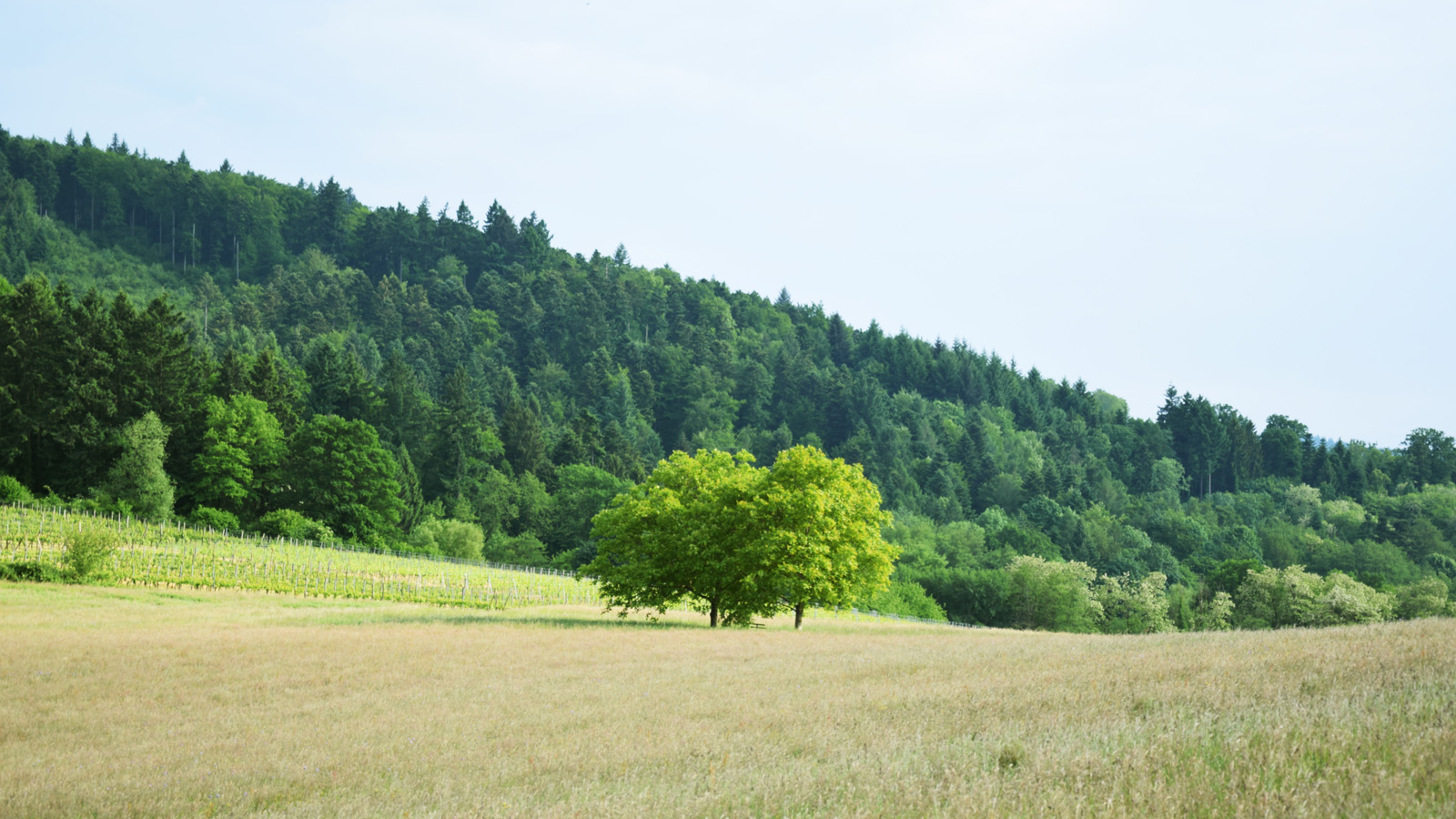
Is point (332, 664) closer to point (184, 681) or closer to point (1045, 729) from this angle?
point (184, 681)

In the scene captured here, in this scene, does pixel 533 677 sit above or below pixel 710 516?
below

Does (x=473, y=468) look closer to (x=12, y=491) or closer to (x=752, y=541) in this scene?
(x=12, y=491)

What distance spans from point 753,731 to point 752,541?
31.3 metres

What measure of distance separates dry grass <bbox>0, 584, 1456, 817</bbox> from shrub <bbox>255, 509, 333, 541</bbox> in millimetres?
55554

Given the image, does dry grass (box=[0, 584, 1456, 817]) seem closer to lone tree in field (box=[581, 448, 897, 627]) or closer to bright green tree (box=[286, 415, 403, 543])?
lone tree in field (box=[581, 448, 897, 627])

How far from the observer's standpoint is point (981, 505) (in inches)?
7269

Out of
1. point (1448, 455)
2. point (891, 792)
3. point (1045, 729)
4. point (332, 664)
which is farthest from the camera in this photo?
point (1448, 455)

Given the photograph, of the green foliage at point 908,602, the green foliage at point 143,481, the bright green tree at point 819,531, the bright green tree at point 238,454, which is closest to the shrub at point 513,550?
the bright green tree at point 238,454

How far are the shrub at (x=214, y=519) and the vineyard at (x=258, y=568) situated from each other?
3624 millimetres

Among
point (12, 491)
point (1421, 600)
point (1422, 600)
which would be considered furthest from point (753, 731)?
point (1421, 600)

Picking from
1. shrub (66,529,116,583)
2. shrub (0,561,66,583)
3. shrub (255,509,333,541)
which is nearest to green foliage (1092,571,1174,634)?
shrub (255,509,333,541)

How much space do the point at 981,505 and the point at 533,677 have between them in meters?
173

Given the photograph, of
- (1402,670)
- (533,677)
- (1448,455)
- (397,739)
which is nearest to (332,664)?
(533,677)

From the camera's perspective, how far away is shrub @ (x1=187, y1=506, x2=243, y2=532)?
77125 millimetres
